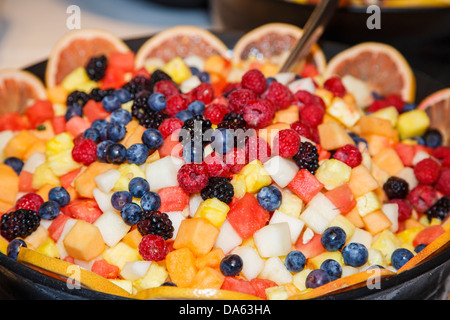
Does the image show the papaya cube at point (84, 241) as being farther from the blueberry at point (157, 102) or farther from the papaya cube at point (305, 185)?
the papaya cube at point (305, 185)

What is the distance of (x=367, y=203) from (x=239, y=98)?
23.9 inches

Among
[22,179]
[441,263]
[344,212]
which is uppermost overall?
[441,263]

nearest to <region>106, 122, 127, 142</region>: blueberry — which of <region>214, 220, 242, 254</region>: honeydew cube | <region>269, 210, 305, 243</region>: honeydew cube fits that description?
<region>214, 220, 242, 254</region>: honeydew cube

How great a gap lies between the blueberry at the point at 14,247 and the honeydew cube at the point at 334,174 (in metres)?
1.04

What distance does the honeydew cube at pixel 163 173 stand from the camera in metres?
1.62

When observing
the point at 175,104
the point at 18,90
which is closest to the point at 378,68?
the point at 175,104

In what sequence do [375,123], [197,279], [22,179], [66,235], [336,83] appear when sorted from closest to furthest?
[197,279]
[66,235]
[22,179]
[375,123]
[336,83]

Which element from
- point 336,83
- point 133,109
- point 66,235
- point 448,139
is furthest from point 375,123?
point 66,235

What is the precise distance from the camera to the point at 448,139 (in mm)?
2180

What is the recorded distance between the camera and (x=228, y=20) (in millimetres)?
2947

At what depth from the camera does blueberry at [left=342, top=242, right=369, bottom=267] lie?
152cm

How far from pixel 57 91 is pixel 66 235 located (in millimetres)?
1014

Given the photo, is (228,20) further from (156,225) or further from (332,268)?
(332,268)
